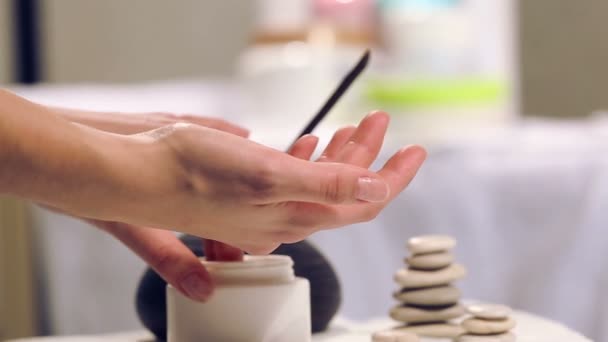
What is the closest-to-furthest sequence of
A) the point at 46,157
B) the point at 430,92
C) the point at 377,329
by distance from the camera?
the point at 46,157, the point at 377,329, the point at 430,92

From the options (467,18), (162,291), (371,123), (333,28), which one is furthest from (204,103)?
(371,123)

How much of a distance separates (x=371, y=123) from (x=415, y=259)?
0.14m

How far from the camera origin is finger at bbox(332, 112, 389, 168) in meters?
0.42

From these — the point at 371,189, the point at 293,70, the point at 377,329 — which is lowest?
the point at 377,329

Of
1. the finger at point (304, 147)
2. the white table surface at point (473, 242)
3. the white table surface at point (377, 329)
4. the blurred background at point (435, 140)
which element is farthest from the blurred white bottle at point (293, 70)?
the finger at point (304, 147)

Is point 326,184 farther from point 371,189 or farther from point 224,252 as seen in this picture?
point 224,252

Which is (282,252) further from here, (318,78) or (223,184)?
(318,78)

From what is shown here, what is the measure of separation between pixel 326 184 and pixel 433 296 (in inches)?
8.2

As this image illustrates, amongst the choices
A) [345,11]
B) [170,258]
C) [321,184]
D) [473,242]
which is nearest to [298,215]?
[321,184]

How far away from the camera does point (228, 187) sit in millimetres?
355

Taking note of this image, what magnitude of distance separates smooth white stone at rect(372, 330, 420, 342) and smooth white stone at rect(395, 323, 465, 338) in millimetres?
32

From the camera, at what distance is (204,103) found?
137 centimetres

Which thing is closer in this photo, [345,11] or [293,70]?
[293,70]

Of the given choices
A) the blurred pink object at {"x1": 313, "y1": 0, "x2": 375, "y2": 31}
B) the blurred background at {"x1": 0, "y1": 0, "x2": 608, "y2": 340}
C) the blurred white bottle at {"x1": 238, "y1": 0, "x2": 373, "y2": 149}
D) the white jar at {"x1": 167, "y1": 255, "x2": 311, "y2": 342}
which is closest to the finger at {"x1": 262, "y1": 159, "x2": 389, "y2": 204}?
the white jar at {"x1": 167, "y1": 255, "x2": 311, "y2": 342}
